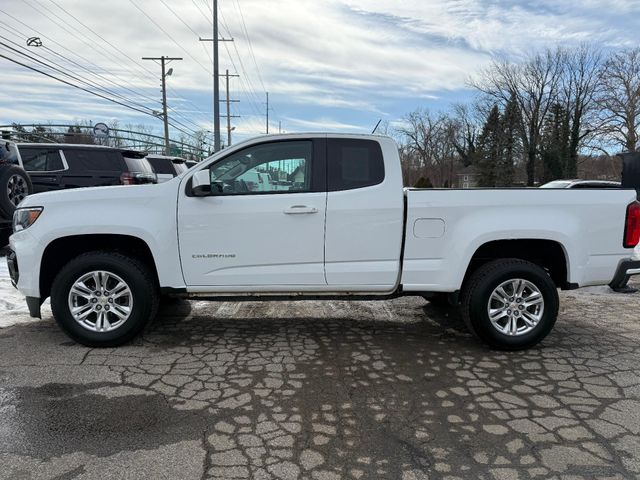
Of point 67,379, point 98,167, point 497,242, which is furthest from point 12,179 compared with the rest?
point 497,242

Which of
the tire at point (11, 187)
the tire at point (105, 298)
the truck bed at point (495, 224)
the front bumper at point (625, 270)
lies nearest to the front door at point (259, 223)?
the tire at point (105, 298)

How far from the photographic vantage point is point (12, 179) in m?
8.22

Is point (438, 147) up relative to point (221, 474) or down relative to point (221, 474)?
up

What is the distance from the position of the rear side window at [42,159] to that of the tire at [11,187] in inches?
89.2

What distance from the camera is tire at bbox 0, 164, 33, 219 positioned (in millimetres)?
7785

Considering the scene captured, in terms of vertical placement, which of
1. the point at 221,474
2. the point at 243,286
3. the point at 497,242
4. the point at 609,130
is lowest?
the point at 221,474

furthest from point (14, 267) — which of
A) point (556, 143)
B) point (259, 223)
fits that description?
point (556, 143)

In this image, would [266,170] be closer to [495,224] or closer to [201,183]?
[201,183]

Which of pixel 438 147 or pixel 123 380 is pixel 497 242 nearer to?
pixel 123 380

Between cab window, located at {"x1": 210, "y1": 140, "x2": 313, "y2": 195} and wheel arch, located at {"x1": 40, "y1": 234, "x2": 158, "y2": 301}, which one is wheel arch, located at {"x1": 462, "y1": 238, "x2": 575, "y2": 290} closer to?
cab window, located at {"x1": 210, "y1": 140, "x2": 313, "y2": 195}

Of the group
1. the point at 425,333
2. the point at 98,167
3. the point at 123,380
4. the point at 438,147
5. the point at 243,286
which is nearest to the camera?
the point at 123,380

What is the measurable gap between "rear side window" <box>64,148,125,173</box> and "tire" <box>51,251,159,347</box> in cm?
742

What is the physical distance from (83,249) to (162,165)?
1121cm

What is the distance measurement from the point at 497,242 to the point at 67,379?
3841 mm
